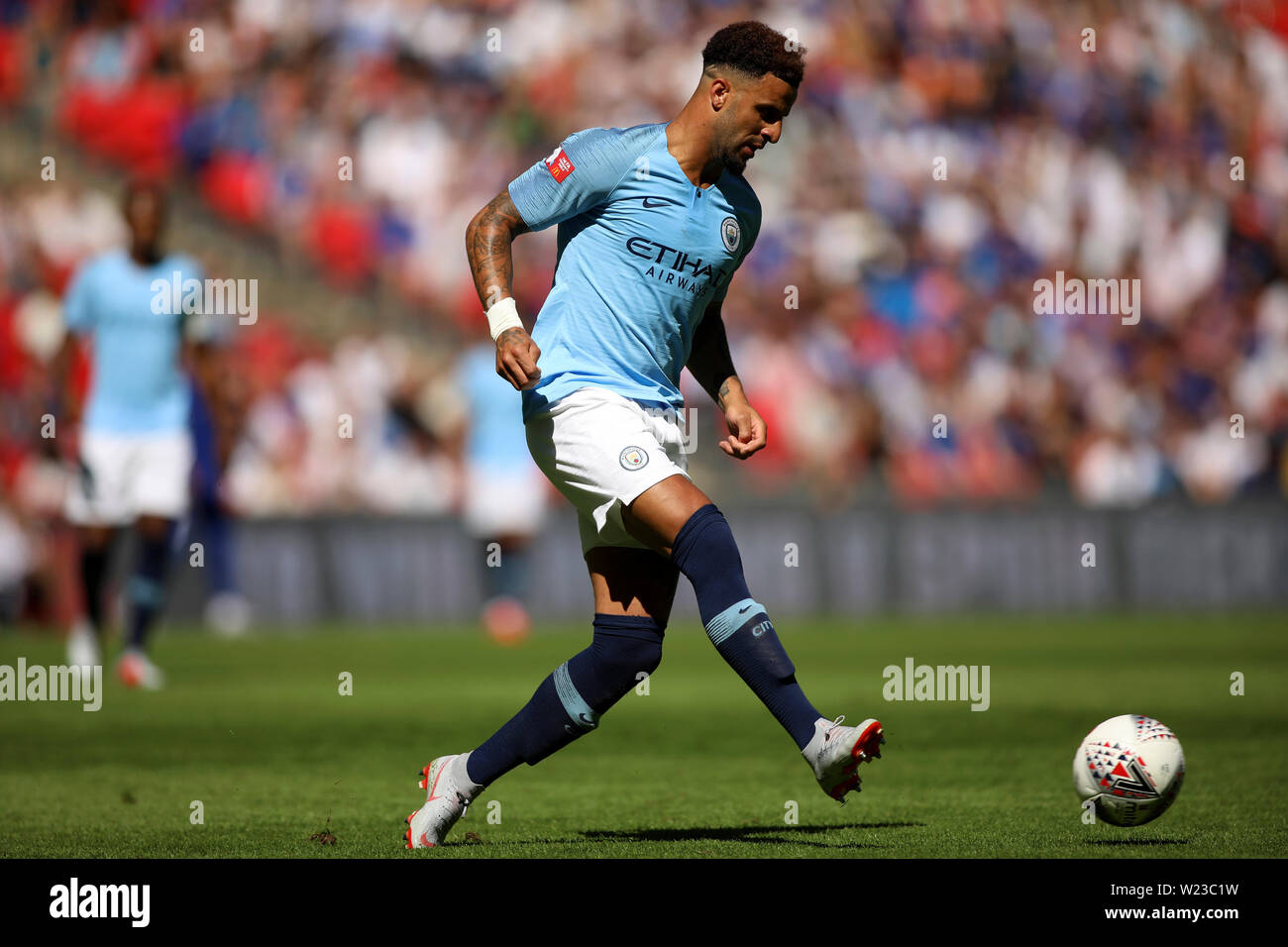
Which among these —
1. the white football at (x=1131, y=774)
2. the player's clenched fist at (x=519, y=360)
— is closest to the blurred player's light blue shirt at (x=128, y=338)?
the player's clenched fist at (x=519, y=360)

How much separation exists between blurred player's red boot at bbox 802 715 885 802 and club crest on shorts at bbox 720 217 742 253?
1565mm

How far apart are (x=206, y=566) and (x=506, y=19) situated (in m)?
7.93

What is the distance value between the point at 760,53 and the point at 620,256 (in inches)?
28.9

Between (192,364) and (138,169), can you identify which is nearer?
(192,364)

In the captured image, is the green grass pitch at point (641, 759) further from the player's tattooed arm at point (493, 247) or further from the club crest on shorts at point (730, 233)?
the club crest on shorts at point (730, 233)

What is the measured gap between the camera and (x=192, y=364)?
12.0m

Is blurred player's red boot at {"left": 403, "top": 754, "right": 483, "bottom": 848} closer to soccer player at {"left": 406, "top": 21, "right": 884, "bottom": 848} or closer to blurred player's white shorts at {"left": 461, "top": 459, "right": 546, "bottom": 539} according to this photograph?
soccer player at {"left": 406, "top": 21, "right": 884, "bottom": 848}

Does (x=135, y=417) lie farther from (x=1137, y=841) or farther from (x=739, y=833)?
(x=1137, y=841)

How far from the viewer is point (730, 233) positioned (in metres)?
Result: 5.81

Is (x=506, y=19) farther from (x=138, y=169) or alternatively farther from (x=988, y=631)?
(x=988, y=631)

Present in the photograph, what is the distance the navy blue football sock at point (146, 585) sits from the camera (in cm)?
1133

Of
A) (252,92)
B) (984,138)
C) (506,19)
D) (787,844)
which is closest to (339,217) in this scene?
(252,92)

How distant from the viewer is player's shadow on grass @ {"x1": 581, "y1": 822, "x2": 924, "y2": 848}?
5.72 m

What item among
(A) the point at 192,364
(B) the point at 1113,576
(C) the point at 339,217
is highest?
(C) the point at 339,217
